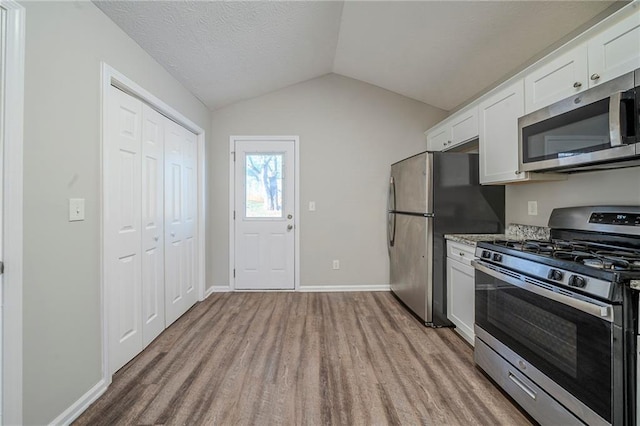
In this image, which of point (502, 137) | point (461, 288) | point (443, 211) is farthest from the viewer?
point (443, 211)

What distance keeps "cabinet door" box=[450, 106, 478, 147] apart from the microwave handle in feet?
4.16

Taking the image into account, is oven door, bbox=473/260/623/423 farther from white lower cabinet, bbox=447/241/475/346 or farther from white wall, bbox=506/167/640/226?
white wall, bbox=506/167/640/226

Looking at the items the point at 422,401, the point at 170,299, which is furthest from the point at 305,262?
the point at 422,401

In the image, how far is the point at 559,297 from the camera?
1249mm

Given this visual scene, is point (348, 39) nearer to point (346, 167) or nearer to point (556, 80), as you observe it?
point (346, 167)

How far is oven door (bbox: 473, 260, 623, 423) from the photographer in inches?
42.4

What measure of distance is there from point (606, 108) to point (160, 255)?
10.6ft

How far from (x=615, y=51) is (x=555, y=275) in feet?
3.93

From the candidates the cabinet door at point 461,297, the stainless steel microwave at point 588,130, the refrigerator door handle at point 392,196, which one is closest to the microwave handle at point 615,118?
the stainless steel microwave at point 588,130

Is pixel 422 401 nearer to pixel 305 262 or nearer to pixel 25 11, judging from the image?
pixel 305 262

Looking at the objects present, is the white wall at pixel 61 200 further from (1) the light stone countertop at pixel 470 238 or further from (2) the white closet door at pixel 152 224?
(1) the light stone countertop at pixel 470 238

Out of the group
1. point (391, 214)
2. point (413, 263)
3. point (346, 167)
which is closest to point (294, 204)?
point (346, 167)

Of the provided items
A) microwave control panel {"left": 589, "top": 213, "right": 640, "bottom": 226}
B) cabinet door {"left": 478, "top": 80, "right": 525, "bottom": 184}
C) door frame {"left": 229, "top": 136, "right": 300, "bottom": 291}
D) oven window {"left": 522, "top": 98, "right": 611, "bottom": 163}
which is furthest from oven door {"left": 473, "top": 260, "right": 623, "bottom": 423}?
door frame {"left": 229, "top": 136, "right": 300, "bottom": 291}

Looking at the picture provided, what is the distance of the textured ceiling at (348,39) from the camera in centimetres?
198
